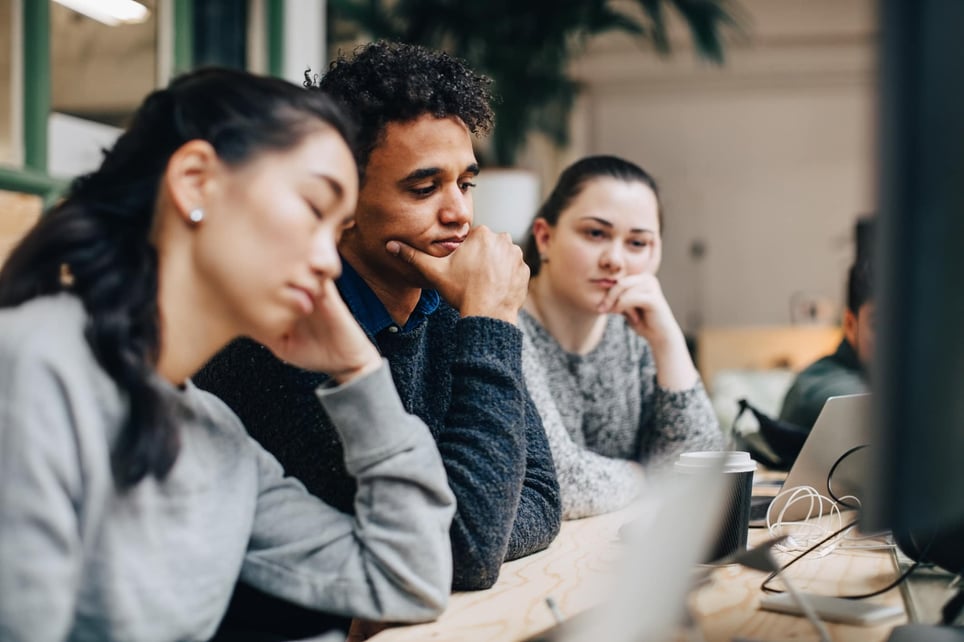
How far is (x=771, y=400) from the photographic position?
3.12 metres

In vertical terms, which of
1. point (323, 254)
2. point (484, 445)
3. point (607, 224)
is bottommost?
point (484, 445)

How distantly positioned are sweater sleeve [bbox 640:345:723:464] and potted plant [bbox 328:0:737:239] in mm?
2222

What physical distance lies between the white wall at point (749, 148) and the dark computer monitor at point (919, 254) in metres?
5.94

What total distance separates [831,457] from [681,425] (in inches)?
17.1

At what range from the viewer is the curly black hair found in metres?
1.24

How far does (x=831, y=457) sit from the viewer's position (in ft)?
4.23

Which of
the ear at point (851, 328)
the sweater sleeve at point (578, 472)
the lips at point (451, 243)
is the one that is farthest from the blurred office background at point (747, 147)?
the lips at point (451, 243)

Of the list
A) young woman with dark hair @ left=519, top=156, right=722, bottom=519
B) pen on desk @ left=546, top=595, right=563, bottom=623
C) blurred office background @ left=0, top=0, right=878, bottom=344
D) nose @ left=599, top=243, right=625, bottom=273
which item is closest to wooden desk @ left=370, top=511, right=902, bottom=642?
pen on desk @ left=546, top=595, right=563, bottom=623

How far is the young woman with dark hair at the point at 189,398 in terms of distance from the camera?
692mm

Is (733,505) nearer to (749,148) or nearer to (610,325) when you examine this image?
(610,325)

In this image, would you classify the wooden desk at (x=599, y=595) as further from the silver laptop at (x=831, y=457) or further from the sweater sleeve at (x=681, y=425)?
the sweater sleeve at (x=681, y=425)

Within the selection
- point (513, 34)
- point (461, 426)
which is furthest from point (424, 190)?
point (513, 34)

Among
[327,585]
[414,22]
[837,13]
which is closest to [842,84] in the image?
[837,13]

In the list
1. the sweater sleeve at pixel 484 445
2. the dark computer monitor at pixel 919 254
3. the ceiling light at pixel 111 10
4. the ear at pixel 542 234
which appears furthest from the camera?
the ceiling light at pixel 111 10
